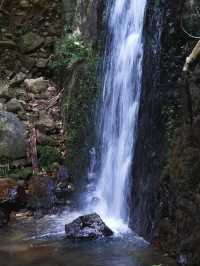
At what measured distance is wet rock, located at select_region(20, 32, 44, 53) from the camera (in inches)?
509

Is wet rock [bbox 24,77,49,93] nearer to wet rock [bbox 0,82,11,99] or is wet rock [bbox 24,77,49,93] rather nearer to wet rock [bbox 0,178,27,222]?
wet rock [bbox 0,82,11,99]

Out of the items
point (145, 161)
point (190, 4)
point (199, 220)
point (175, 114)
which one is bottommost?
point (199, 220)

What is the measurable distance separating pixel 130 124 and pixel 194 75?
7.49ft

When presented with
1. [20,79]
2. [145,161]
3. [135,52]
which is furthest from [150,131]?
[20,79]

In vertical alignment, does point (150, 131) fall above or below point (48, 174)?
above

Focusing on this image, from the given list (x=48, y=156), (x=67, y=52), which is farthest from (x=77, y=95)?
(x=67, y=52)

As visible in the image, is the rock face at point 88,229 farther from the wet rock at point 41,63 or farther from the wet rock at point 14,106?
the wet rock at point 41,63

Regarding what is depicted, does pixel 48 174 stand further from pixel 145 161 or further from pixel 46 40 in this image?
pixel 46 40

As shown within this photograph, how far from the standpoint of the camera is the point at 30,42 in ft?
42.6

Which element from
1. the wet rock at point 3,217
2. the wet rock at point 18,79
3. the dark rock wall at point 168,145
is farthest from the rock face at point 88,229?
the wet rock at point 18,79

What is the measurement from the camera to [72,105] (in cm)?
1113

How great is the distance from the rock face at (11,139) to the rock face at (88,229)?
3.17m

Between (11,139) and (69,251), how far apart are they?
4.03 m

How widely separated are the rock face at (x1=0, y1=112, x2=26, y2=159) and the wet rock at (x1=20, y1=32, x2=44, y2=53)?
8.10ft
